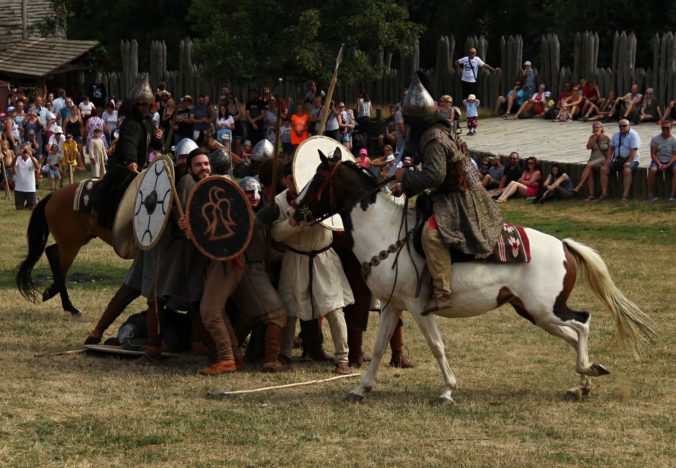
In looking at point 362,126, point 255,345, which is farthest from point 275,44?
point 255,345

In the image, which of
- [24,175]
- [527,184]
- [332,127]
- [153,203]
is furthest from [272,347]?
[332,127]

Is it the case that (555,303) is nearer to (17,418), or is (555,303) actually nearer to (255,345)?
(255,345)

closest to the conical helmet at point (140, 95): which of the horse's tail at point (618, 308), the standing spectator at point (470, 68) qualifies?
the horse's tail at point (618, 308)

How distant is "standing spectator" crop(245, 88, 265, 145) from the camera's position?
28.7m

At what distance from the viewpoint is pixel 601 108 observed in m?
29.4

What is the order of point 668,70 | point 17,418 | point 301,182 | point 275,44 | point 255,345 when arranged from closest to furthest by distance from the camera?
1. point 17,418
2. point 301,182
3. point 255,345
4. point 668,70
5. point 275,44

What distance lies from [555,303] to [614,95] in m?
20.6

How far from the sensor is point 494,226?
376 inches

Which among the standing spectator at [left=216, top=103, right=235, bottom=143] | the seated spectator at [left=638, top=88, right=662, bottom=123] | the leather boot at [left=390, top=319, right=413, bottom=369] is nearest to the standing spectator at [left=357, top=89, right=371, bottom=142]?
the standing spectator at [left=216, top=103, right=235, bottom=143]

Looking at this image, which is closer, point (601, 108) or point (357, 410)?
point (357, 410)

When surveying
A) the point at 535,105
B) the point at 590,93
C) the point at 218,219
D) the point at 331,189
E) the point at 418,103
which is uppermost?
the point at 418,103

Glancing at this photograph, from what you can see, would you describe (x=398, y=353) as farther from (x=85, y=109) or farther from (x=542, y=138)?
(x=85, y=109)

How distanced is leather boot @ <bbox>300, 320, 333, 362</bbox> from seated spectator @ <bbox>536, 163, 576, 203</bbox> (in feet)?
40.9

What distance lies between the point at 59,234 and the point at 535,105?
755 inches
